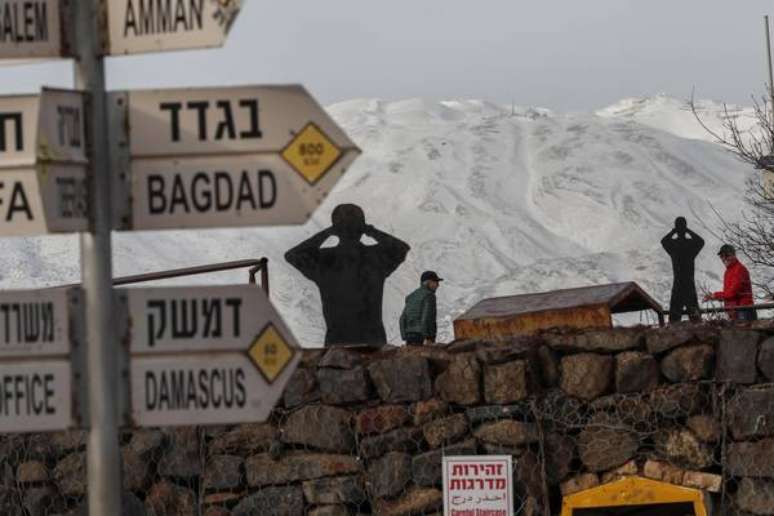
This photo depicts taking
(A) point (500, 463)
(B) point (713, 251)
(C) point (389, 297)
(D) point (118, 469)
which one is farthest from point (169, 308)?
(B) point (713, 251)

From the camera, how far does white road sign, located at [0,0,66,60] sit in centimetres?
523

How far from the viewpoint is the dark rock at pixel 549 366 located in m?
12.1

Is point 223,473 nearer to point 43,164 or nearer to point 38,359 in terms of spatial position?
point 38,359

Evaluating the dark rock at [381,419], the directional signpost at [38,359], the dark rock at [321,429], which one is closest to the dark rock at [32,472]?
the dark rock at [321,429]

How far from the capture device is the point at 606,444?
12.0 m

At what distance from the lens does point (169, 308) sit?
528 cm

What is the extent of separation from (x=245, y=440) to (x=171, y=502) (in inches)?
24.8

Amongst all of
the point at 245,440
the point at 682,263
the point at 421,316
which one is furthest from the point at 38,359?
the point at 682,263

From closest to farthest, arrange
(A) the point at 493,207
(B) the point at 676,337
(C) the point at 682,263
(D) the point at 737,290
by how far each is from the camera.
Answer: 1. (B) the point at 676,337
2. (D) the point at 737,290
3. (C) the point at 682,263
4. (A) the point at 493,207

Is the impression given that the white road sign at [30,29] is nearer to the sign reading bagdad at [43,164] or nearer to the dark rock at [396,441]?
the sign reading bagdad at [43,164]

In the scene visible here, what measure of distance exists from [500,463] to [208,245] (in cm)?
Result: 5947

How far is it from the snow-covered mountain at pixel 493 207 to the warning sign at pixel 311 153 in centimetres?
5151

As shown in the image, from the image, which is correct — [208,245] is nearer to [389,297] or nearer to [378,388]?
[389,297]

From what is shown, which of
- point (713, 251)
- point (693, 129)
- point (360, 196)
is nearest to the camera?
point (713, 251)
